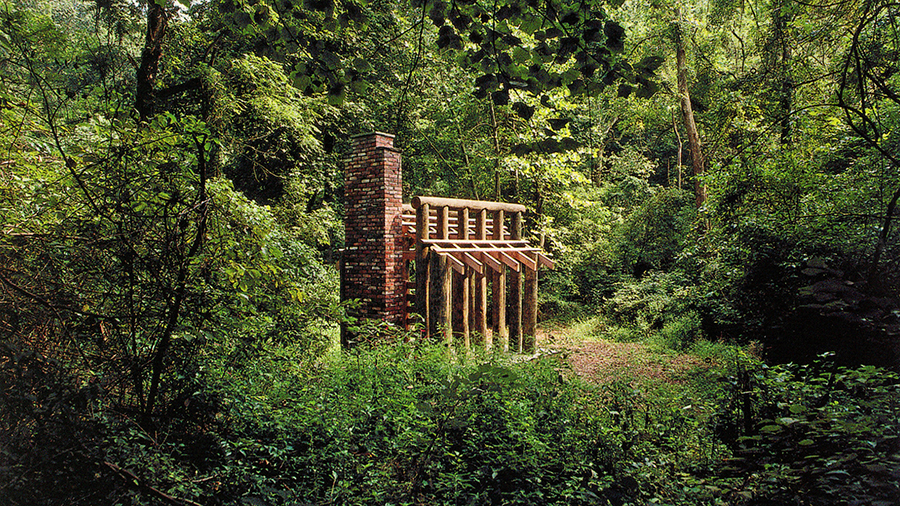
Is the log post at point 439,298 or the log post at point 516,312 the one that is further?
the log post at point 516,312

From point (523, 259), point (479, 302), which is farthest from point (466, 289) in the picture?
point (523, 259)

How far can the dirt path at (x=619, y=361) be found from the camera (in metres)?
10.3

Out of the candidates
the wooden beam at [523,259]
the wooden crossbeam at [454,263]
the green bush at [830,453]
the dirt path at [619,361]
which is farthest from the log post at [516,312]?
the green bush at [830,453]

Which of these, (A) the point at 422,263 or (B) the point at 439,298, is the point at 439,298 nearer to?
(B) the point at 439,298

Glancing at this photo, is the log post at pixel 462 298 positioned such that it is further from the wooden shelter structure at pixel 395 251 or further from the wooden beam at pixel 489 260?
the wooden beam at pixel 489 260

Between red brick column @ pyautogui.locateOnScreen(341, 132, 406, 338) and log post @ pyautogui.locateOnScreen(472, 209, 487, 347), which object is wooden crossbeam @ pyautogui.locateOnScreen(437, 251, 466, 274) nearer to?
red brick column @ pyautogui.locateOnScreen(341, 132, 406, 338)

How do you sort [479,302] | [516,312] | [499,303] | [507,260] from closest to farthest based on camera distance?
[479,302], [507,260], [499,303], [516,312]

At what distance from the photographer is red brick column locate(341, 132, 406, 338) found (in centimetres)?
932

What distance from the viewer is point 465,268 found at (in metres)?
10.4

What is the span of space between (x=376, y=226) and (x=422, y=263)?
1.14m

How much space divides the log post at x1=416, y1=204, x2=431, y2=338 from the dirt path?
2.46 metres

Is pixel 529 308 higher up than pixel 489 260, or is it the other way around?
pixel 489 260

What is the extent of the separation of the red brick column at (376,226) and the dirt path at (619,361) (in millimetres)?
3184

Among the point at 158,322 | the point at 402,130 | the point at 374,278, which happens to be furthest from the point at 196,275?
the point at 402,130
